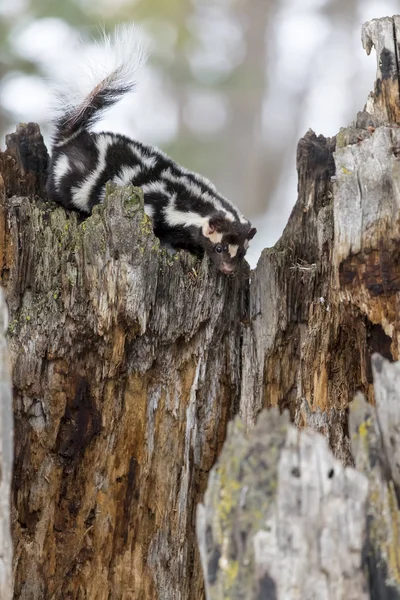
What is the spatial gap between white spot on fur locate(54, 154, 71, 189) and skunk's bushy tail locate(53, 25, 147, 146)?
0.33 m

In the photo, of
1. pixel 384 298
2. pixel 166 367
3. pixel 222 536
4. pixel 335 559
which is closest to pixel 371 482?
pixel 335 559

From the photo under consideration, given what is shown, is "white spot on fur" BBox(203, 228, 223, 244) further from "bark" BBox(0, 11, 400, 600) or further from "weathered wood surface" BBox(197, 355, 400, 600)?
"weathered wood surface" BBox(197, 355, 400, 600)

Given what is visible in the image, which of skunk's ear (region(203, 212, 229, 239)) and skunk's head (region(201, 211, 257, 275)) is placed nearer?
skunk's head (region(201, 211, 257, 275))

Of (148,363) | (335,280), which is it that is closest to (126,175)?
(148,363)

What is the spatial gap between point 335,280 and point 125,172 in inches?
97.9

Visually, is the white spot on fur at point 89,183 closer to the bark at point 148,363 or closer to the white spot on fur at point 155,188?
the white spot on fur at point 155,188

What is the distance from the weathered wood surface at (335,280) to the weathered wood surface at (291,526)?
1389 mm

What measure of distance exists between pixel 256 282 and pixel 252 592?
7.86ft

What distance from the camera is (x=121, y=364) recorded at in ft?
14.5

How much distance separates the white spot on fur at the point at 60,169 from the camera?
577 centimetres

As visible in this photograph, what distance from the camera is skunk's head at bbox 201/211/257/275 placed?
5.26 meters

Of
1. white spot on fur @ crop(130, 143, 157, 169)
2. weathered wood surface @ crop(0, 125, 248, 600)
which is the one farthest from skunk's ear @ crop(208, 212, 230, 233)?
weathered wood surface @ crop(0, 125, 248, 600)

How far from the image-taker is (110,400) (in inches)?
172

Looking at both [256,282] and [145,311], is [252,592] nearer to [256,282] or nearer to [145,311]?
[145,311]
